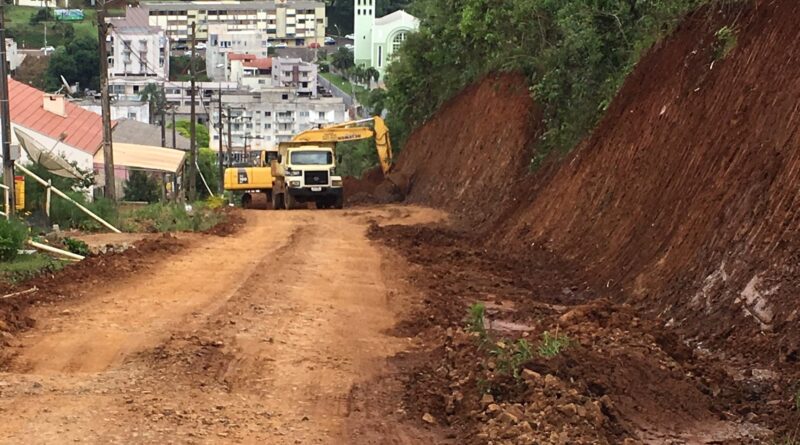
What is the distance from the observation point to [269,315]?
13.5 metres

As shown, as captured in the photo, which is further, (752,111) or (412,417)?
(752,111)

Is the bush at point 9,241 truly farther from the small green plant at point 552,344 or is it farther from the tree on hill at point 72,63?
the tree on hill at point 72,63

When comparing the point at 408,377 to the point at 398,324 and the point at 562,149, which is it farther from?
the point at 562,149

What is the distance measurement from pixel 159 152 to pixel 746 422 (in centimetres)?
4146

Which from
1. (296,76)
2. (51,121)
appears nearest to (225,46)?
(296,76)

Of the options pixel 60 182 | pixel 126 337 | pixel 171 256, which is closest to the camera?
pixel 126 337

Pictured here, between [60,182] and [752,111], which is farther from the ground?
[752,111]

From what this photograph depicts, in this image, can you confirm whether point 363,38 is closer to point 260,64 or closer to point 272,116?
point 260,64

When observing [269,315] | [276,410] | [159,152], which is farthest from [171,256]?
[159,152]

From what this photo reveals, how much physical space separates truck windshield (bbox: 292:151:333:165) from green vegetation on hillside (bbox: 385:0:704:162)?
248 inches

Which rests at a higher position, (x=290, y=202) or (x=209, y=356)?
(x=209, y=356)

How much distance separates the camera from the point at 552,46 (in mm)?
28688

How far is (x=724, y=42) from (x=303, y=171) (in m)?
25.0

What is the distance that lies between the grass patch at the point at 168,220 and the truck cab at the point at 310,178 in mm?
7624
